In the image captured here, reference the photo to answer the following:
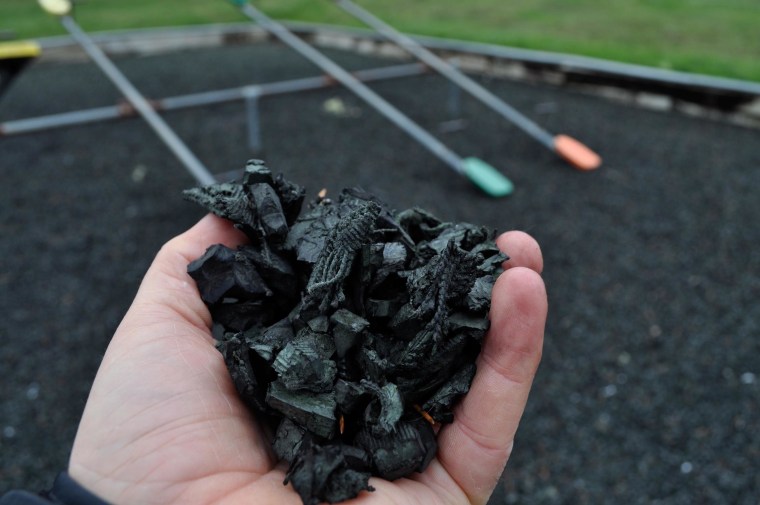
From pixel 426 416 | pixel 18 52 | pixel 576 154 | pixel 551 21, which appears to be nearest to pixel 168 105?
pixel 18 52

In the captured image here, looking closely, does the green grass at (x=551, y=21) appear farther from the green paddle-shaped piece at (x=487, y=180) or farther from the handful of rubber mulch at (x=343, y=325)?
the handful of rubber mulch at (x=343, y=325)

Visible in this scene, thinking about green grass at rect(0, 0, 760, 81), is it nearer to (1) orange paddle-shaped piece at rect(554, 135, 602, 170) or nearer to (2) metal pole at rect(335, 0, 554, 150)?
(2) metal pole at rect(335, 0, 554, 150)

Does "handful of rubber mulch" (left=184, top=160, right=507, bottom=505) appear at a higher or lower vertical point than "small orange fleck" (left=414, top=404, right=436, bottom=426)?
higher

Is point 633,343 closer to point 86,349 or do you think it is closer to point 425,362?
point 425,362

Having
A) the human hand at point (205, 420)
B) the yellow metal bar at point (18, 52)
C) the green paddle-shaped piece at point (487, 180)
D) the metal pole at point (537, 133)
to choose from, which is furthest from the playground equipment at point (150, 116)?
the metal pole at point (537, 133)

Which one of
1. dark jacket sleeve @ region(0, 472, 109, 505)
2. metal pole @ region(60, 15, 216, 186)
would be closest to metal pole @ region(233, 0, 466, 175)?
metal pole @ region(60, 15, 216, 186)

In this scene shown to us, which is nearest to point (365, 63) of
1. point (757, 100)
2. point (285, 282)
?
point (757, 100)
